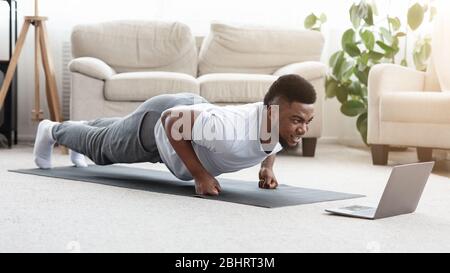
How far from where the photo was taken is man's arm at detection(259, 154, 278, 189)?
315 centimetres

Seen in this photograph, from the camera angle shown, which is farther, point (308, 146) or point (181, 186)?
point (308, 146)

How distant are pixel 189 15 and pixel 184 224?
11.7 ft

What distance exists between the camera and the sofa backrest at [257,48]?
17.2 feet

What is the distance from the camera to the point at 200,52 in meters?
5.40

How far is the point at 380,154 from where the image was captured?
14.5 feet

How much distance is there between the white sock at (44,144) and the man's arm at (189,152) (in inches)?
34.4

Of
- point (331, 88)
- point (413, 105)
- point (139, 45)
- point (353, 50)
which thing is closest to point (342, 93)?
point (331, 88)

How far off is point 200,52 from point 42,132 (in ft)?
6.44

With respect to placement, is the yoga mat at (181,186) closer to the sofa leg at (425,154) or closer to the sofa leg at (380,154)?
the sofa leg at (380,154)

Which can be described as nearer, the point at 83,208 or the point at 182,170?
the point at 83,208

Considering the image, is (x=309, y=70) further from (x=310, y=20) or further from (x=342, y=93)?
(x=310, y=20)

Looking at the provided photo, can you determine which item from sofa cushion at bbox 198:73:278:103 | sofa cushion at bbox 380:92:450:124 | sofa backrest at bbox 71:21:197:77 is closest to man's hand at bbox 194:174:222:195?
sofa cushion at bbox 380:92:450:124
